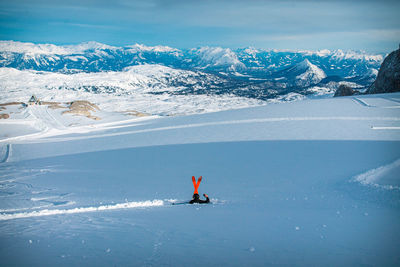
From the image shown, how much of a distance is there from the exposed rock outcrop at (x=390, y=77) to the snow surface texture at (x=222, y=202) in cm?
3183

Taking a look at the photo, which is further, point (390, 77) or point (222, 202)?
point (390, 77)

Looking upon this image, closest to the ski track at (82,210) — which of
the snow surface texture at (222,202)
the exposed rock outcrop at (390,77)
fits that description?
the snow surface texture at (222,202)

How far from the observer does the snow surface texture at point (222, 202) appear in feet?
17.2

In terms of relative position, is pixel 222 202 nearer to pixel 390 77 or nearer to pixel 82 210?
pixel 82 210

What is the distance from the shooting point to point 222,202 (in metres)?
8.46

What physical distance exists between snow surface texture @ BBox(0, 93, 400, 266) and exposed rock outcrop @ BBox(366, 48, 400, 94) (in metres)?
31.8

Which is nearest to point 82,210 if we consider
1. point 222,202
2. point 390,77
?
point 222,202

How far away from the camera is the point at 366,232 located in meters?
5.76

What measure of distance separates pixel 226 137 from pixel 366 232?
12467mm

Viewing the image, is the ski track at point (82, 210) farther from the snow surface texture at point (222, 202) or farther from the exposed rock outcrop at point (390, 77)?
the exposed rock outcrop at point (390, 77)

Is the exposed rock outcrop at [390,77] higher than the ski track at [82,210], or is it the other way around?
the exposed rock outcrop at [390,77]

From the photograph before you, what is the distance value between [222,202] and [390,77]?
50556 mm

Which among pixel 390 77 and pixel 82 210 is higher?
pixel 390 77

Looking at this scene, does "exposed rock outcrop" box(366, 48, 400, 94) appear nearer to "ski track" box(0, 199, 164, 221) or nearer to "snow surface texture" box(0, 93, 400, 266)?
"snow surface texture" box(0, 93, 400, 266)
